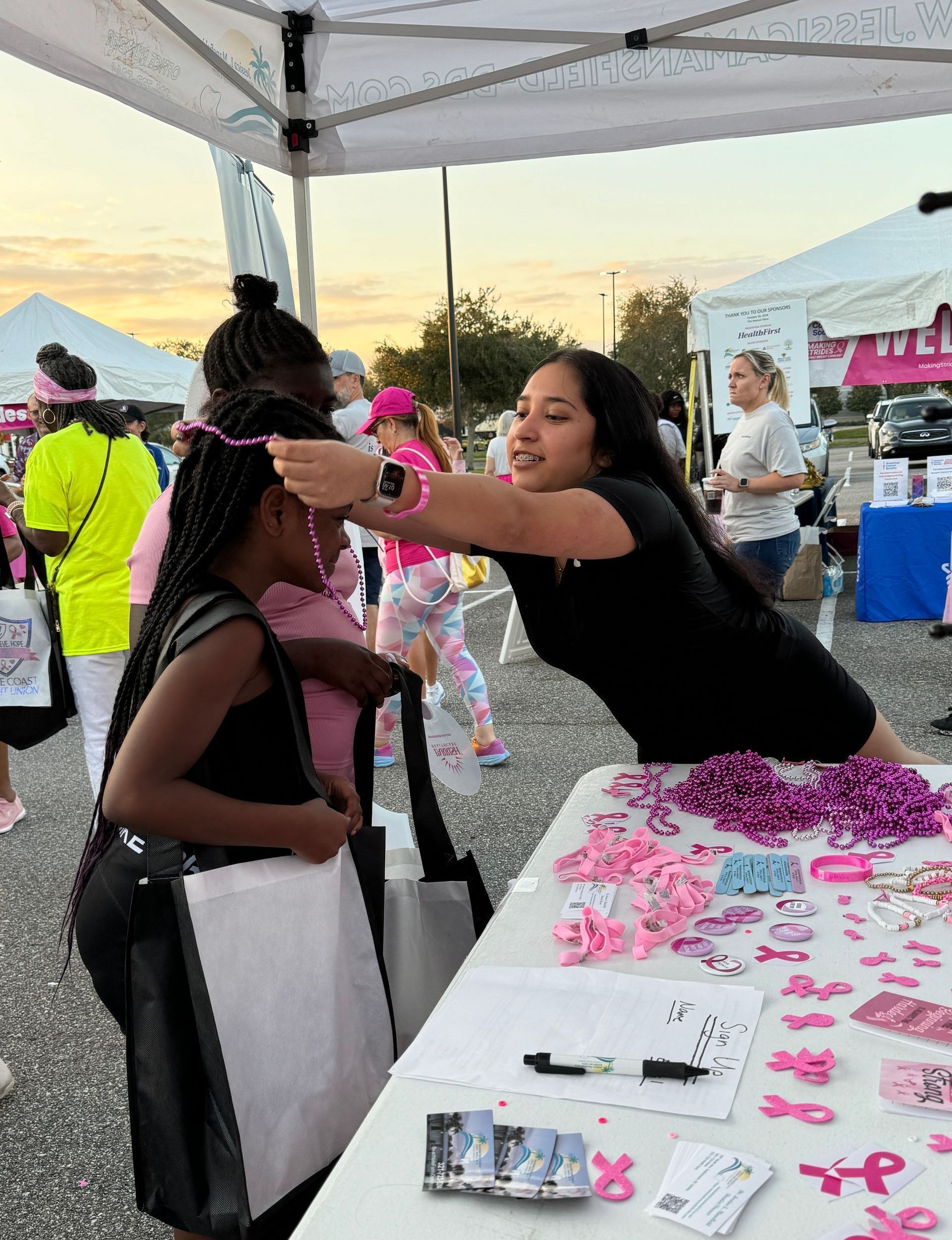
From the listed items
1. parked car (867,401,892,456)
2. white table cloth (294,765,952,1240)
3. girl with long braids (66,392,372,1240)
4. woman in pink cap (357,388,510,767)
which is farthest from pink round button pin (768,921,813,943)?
parked car (867,401,892,456)

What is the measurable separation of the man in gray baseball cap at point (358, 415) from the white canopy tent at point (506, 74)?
1.63 meters

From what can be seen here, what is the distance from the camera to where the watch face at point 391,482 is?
4.79ft

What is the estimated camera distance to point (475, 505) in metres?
1.59

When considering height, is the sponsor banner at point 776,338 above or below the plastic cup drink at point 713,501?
above

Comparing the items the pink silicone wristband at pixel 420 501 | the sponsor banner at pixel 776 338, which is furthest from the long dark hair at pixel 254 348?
the sponsor banner at pixel 776 338

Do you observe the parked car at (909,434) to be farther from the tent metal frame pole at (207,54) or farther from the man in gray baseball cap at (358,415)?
the tent metal frame pole at (207,54)

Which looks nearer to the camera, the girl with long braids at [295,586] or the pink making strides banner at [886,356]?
the girl with long braids at [295,586]

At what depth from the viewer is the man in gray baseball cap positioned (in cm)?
558

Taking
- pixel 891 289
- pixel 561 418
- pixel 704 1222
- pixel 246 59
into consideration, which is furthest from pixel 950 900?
pixel 891 289

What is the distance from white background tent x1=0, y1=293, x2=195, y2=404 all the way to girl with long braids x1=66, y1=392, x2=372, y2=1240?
48.9 ft

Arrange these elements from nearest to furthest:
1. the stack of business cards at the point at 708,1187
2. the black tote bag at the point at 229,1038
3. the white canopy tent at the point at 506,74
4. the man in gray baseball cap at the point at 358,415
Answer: the stack of business cards at the point at 708,1187 → the black tote bag at the point at 229,1038 → the white canopy tent at the point at 506,74 → the man in gray baseball cap at the point at 358,415

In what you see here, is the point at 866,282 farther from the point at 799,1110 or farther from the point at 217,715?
the point at 799,1110

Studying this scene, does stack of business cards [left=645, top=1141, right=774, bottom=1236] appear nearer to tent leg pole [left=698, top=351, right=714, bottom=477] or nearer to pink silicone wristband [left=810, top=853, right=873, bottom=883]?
pink silicone wristband [left=810, top=853, right=873, bottom=883]

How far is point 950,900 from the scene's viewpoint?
1452 mm
